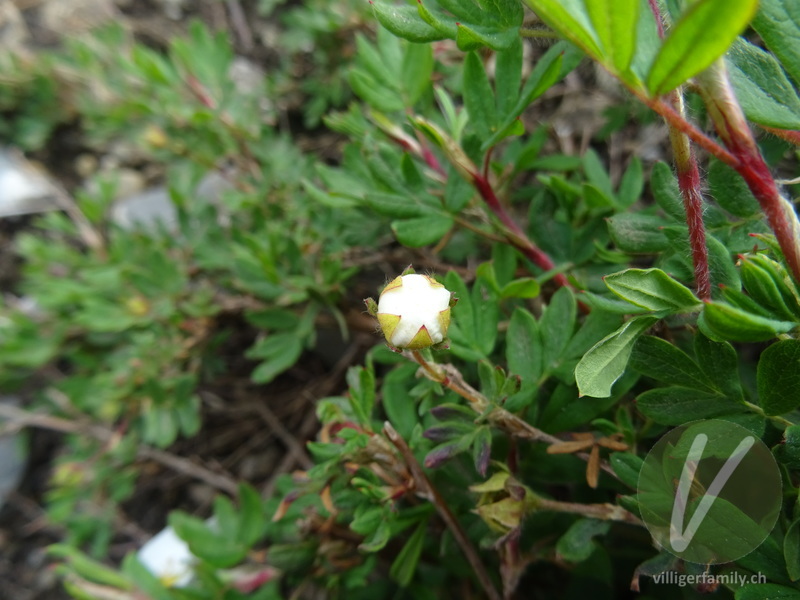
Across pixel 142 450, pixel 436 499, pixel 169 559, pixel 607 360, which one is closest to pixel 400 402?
pixel 436 499

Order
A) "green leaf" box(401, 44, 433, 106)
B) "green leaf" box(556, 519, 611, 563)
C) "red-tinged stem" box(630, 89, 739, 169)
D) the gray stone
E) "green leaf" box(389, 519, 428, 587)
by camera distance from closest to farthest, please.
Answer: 1. "red-tinged stem" box(630, 89, 739, 169)
2. "green leaf" box(556, 519, 611, 563)
3. "green leaf" box(389, 519, 428, 587)
4. "green leaf" box(401, 44, 433, 106)
5. the gray stone

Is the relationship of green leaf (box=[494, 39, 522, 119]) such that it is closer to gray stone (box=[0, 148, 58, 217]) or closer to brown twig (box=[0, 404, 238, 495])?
brown twig (box=[0, 404, 238, 495])

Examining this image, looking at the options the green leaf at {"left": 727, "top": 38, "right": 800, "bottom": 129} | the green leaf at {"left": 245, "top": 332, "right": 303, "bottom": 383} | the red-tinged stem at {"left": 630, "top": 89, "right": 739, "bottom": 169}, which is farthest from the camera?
the green leaf at {"left": 245, "top": 332, "right": 303, "bottom": 383}

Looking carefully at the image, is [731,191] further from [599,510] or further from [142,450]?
[142,450]

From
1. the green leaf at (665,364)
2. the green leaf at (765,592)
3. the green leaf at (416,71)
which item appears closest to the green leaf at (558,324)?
the green leaf at (665,364)

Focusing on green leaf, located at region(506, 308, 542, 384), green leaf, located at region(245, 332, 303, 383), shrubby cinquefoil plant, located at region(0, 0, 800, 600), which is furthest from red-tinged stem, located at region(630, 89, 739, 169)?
green leaf, located at region(245, 332, 303, 383)

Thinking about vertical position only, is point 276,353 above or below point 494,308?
below
